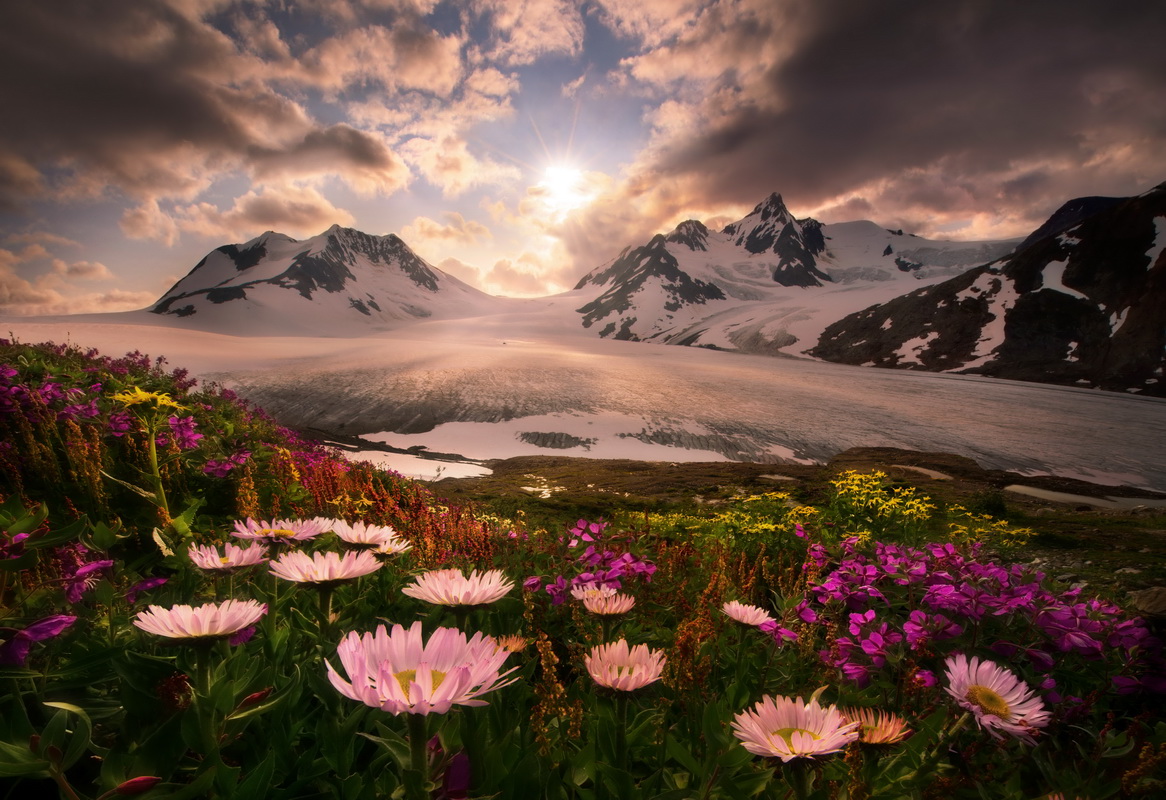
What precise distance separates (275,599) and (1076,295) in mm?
91537

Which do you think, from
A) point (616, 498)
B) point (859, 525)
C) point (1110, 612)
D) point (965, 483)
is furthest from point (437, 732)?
point (965, 483)

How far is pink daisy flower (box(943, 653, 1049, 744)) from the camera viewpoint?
51.4 inches

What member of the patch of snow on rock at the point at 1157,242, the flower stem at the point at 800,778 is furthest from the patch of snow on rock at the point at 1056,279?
the flower stem at the point at 800,778

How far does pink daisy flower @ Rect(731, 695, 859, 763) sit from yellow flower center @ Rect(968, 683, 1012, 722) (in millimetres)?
444

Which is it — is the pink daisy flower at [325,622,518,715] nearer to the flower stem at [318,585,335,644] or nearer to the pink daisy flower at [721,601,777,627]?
the flower stem at [318,585,335,644]

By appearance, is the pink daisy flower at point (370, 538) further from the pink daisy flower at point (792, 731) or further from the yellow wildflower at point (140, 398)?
the yellow wildflower at point (140, 398)

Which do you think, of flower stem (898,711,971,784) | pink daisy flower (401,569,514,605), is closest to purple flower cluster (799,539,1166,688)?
flower stem (898,711,971,784)

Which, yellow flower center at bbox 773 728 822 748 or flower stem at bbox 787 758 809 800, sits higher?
yellow flower center at bbox 773 728 822 748

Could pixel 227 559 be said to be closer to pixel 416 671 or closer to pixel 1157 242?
pixel 416 671

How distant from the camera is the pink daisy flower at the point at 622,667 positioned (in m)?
1.25

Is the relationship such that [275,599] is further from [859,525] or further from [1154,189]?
[1154,189]

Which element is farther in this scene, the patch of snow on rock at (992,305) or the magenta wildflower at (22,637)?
the patch of snow on rock at (992,305)

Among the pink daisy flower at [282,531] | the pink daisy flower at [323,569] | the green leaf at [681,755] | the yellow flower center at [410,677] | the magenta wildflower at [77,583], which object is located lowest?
the green leaf at [681,755]

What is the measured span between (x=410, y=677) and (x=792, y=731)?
0.86 meters
